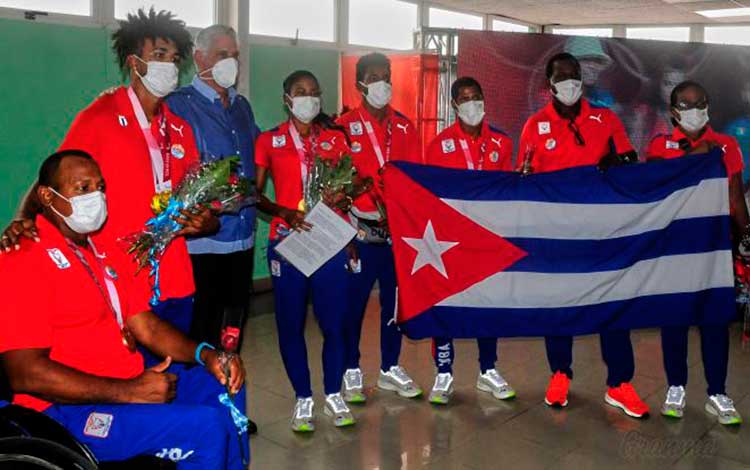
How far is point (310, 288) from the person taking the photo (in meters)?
3.56

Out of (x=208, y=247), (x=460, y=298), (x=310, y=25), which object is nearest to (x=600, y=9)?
(x=310, y=25)

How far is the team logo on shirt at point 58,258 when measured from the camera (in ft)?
6.62

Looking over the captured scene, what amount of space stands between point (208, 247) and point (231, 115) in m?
0.60

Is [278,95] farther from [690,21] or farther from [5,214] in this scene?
[690,21]

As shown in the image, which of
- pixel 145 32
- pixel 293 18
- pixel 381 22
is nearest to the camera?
pixel 145 32

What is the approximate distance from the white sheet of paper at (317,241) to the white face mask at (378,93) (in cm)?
74

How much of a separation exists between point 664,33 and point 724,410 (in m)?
10.3

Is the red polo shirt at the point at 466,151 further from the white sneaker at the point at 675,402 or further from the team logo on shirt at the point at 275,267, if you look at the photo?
the white sneaker at the point at 675,402

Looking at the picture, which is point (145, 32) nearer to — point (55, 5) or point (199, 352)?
point (199, 352)

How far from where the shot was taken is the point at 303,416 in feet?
11.7

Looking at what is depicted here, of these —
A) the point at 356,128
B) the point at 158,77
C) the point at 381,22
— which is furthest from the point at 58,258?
the point at 381,22

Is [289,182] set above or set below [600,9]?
below

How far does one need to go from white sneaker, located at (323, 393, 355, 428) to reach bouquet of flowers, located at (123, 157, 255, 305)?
4.22ft

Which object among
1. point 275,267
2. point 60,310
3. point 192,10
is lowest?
point 275,267
